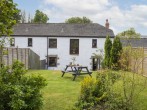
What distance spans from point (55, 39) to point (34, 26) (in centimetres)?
399

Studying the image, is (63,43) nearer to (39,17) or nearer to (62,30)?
(62,30)

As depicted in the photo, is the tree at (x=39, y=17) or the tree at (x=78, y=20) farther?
the tree at (x=78, y=20)

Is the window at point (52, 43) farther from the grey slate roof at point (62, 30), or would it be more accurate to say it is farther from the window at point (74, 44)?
the window at point (74, 44)

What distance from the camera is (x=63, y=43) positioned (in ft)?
122

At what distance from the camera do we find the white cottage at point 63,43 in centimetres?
3675

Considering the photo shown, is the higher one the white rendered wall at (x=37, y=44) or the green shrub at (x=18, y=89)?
the white rendered wall at (x=37, y=44)

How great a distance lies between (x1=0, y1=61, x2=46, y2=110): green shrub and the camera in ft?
23.2

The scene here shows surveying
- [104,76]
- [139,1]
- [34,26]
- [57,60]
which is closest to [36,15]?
[34,26]

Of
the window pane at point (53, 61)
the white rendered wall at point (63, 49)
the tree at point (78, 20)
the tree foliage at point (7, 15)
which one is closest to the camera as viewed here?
the tree foliage at point (7, 15)

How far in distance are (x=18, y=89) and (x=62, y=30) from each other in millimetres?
30838

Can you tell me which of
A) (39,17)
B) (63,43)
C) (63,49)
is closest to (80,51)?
(63,49)

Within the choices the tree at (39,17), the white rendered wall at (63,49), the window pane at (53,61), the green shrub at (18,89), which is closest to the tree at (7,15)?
the green shrub at (18,89)

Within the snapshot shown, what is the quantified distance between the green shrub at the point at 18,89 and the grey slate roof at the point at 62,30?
2908 centimetres

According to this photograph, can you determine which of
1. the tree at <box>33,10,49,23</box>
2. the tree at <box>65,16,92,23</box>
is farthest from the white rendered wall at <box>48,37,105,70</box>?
the tree at <box>65,16,92,23</box>
